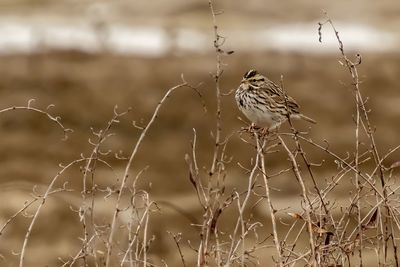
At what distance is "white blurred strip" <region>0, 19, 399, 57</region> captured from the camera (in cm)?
1730

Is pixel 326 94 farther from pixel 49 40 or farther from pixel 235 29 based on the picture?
pixel 49 40

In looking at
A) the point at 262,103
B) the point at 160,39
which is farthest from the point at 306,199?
the point at 160,39

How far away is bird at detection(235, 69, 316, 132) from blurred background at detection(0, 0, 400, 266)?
674 centimetres

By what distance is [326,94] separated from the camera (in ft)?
55.8

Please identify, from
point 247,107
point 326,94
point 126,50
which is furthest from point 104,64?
point 247,107

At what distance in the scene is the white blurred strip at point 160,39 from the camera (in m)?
17.3

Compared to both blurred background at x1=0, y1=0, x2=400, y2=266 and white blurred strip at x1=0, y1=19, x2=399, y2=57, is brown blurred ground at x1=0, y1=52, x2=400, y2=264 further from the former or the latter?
white blurred strip at x1=0, y1=19, x2=399, y2=57

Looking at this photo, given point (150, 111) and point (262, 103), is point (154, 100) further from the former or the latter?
point (262, 103)

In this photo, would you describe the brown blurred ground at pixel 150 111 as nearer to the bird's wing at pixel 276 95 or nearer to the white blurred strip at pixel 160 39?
the white blurred strip at pixel 160 39

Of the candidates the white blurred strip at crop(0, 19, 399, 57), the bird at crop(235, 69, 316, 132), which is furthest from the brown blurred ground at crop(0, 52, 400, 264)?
the bird at crop(235, 69, 316, 132)

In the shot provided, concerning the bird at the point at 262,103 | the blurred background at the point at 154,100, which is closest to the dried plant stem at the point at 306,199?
the bird at the point at 262,103

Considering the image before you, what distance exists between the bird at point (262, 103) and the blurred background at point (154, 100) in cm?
674

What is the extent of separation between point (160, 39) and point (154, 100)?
4.74 ft

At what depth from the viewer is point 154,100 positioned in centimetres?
1666
